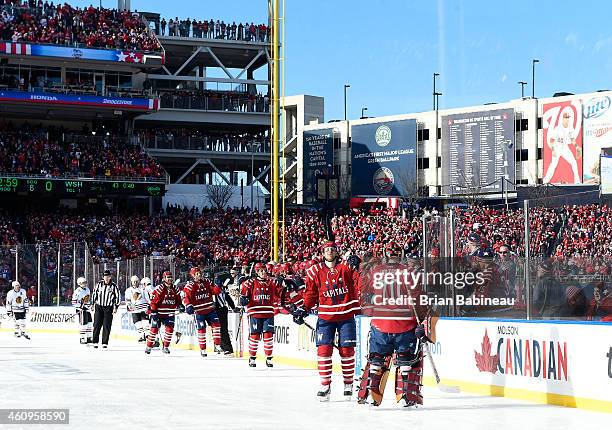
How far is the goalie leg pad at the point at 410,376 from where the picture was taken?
1393cm

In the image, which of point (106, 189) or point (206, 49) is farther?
point (206, 49)

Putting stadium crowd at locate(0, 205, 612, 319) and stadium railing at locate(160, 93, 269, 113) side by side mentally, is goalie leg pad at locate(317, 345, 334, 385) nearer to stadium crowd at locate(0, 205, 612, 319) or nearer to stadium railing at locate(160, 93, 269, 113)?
stadium crowd at locate(0, 205, 612, 319)

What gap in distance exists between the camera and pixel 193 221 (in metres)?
53.5

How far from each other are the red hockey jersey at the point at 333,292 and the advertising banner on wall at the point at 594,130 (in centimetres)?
5631

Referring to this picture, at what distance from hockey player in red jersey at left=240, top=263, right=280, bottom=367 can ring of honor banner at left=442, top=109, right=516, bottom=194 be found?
51.0 meters

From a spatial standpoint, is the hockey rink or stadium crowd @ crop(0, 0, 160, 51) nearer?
the hockey rink

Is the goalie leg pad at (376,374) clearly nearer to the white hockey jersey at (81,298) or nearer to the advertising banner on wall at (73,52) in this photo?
the white hockey jersey at (81,298)

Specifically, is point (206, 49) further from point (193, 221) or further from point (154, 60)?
point (193, 221)

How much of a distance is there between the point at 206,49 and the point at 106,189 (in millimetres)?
15374

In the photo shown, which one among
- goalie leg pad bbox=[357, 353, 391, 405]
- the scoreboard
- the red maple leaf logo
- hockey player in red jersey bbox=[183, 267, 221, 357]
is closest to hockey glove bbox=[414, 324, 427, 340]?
goalie leg pad bbox=[357, 353, 391, 405]

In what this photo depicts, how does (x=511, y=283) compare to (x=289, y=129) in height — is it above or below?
below

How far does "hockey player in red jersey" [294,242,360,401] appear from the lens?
15.0 metres

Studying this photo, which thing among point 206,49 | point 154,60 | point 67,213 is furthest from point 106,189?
point 206,49

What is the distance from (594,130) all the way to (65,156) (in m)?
33.1
